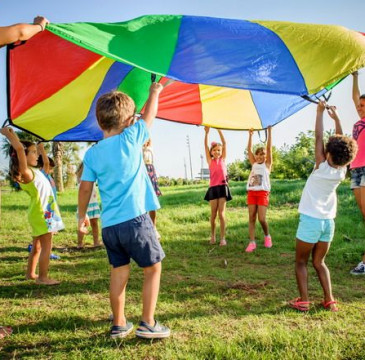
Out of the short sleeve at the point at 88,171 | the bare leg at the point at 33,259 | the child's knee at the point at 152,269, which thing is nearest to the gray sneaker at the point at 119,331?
the child's knee at the point at 152,269

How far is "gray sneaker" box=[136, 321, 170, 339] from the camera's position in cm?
237

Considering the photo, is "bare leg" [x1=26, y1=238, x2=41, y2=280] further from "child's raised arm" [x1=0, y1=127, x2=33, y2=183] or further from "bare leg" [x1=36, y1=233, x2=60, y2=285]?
"child's raised arm" [x1=0, y1=127, x2=33, y2=183]

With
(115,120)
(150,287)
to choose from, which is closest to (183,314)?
(150,287)

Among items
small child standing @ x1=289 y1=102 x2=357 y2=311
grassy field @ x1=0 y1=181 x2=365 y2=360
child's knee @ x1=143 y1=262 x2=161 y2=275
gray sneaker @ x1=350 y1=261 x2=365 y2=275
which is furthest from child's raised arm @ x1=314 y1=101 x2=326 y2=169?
gray sneaker @ x1=350 y1=261 x2=365 y2=275

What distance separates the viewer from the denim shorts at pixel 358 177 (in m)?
4.05

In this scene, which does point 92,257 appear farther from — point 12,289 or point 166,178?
point 166,178

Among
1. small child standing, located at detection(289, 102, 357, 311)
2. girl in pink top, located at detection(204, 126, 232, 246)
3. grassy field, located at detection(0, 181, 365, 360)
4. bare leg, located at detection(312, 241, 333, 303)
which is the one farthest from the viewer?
girl in pink top, located at detection(204, 126, 232, 246)

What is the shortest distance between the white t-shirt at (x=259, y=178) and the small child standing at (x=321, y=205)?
255 centimetres

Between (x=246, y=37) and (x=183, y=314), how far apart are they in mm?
2389

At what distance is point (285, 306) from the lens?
3041mm

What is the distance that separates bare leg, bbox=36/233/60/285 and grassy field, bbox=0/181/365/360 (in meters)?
0.10

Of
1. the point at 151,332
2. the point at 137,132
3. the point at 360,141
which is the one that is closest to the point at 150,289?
the point at 151,332

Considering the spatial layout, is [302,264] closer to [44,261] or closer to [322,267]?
[322,267]

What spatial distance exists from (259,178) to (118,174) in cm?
362
